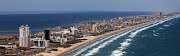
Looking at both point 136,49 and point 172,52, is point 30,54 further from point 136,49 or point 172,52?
point 172,52

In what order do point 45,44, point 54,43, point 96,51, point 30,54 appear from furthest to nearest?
point 54,43
point 45,44
point 96,51
point 30,54

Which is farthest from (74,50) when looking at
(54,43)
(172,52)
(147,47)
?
(172,52)

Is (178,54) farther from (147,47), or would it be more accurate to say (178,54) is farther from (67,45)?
(67,45)

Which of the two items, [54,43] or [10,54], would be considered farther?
[54,43]

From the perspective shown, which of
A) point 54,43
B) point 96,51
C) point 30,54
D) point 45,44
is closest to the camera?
point 30,54

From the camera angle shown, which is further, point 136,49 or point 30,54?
A: point 136,49

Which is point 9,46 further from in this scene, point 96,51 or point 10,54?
point 96,51

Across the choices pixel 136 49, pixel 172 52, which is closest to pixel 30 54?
pixel 136 49
